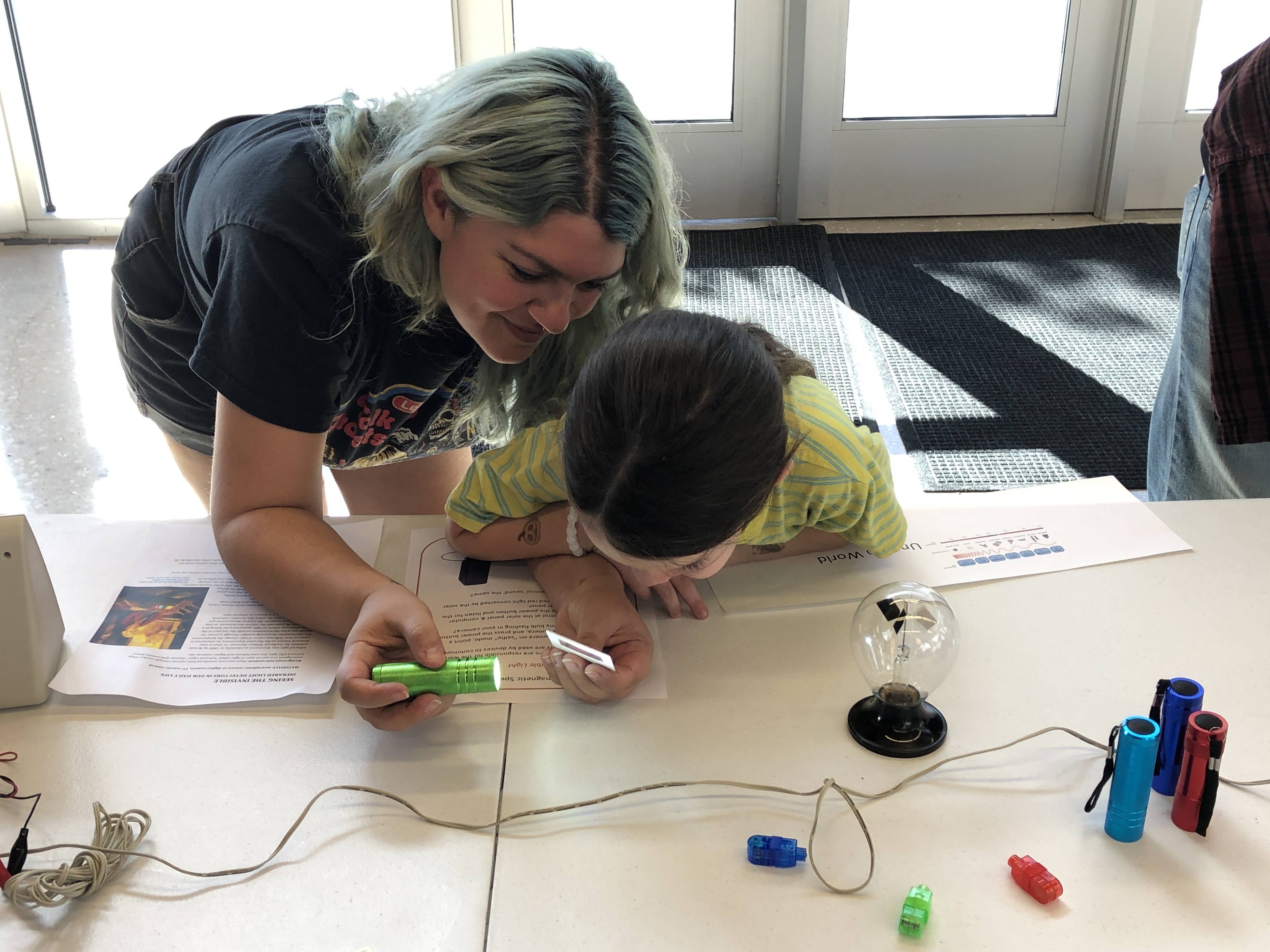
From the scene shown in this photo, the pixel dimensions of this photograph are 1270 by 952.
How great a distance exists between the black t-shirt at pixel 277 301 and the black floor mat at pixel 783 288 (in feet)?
4.72

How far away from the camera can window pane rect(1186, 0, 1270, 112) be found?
128 inches

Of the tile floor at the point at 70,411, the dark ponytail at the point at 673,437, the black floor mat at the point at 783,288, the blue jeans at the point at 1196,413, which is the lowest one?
the tile floor at the point at 70,411

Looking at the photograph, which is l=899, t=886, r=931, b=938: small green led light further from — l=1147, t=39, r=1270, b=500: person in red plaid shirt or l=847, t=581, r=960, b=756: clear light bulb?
l=1147, t=39, r=1270, b=500: person in red plaid shirt

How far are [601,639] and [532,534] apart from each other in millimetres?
180

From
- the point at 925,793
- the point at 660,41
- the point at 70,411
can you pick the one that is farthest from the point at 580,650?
the point at 660,41

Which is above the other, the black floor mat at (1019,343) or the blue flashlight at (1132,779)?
the blue flashlight at (1132,779)

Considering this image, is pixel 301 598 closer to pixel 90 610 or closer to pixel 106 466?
pixel 90 610

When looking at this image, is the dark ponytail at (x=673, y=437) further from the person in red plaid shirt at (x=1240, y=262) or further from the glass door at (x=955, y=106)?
the glass door at (x=955, y=106)

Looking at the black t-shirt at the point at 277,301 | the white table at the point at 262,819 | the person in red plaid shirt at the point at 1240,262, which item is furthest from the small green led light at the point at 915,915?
the person in red plaid shirt at the point at 1240,262

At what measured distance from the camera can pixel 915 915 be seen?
70cm

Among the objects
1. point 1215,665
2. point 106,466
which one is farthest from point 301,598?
point 106,466

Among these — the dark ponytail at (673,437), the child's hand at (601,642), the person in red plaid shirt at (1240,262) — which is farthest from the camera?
the person in red plaid shirt at (1240,262)

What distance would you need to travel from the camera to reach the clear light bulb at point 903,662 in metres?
0.86

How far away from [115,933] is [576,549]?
0.52m
